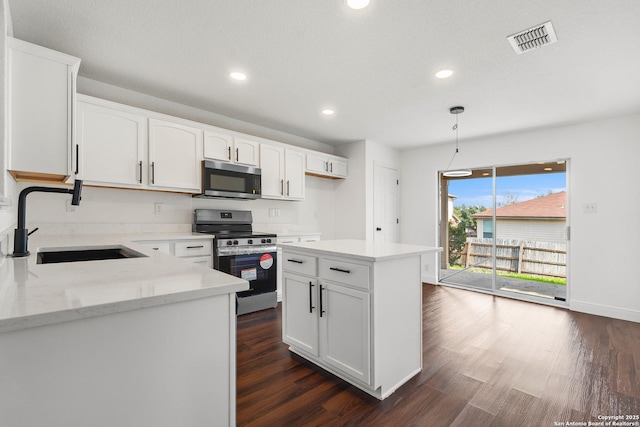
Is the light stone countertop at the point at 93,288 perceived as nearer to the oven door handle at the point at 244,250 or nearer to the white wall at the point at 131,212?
the white wall at the point at 131,212

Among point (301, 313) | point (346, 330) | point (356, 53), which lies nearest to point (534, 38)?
point (356, 53)

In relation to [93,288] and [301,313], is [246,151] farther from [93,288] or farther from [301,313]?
[93,288]

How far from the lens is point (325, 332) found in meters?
2.14

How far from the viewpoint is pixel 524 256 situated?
444 centimetres

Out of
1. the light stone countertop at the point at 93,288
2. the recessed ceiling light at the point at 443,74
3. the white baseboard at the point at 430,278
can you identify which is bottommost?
the white baseboard at the point at 430,278

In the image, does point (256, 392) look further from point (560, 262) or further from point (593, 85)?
point (560, 262)

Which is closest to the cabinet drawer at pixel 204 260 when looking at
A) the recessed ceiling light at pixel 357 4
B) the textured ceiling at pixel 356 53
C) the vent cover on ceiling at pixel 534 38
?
Result: the textured ceiling at pixel 356 53

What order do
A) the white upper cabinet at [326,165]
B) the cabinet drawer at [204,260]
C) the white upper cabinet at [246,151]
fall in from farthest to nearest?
the white upper cabinet at [326,165]
the white upper cabinet at [246,151]
the cabinet drawer at [204,260]

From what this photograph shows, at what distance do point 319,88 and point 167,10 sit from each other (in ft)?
4.70

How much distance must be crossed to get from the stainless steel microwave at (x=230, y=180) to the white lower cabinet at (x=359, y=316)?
148cm

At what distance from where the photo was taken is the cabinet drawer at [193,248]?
3.01m

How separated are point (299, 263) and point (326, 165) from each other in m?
2.66

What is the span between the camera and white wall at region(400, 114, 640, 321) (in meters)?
3.50

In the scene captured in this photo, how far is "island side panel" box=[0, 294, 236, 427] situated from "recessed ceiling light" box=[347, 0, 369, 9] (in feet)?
5.77
